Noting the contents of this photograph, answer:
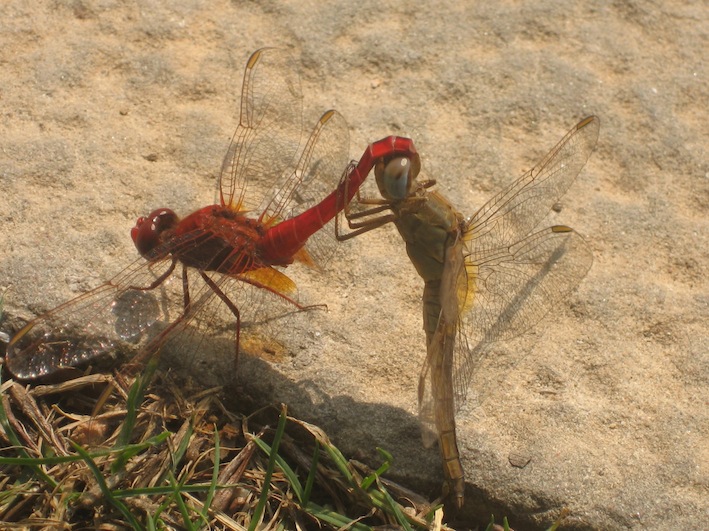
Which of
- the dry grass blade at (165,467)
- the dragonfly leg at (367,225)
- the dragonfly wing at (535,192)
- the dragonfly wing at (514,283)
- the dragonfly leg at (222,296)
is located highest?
the dragonfly wing at (535,192)

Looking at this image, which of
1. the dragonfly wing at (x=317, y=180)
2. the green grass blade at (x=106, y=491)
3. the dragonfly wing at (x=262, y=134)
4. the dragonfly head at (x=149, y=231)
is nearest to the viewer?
the green grass blade at (x=106, y=491)

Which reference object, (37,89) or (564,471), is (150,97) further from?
(564,471)

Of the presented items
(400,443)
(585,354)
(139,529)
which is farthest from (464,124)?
(139,529)

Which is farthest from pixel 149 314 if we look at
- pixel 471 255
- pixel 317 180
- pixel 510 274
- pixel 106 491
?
pixel 510 274

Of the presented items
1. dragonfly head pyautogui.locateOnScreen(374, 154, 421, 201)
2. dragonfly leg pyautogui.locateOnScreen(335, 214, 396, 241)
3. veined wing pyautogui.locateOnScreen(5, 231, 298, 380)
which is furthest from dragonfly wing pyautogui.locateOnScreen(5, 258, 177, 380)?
dragonfly head pyautogui.locateOnScreen(374, 154, 421, 201)

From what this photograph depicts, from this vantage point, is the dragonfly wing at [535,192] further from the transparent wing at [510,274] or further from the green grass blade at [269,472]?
the green grass blade at [269,472]

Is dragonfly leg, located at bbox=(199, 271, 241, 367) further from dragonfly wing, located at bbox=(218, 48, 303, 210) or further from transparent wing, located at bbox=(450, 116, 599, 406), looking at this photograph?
transparent wing, located at bbox=(450, 116, 599, 406)

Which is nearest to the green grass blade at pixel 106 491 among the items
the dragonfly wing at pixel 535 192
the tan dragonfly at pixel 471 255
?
the tan dragonfly at pixel 471 255
